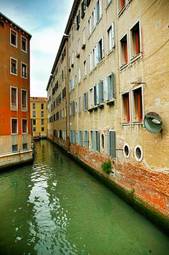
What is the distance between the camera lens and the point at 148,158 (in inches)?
353

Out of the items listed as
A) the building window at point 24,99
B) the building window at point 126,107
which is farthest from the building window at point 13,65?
the building window at point 126,107

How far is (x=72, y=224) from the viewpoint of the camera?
865cm

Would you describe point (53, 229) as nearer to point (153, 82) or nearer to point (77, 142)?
point (153, 82)

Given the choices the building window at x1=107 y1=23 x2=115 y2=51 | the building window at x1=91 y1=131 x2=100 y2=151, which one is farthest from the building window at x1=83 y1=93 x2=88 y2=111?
the building window at x1=107 y1=23 x2=115 y2=51

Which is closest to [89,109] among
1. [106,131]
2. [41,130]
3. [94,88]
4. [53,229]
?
[94,88]

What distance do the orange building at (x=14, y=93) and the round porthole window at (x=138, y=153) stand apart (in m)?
12.4

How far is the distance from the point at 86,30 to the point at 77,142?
375 inches

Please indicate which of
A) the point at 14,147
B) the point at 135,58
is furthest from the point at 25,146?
the point at 135,58

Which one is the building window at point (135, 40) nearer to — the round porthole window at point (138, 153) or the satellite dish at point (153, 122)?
the satellite dish at point (153, 122)

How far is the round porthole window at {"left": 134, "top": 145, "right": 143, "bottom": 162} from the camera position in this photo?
958 cm

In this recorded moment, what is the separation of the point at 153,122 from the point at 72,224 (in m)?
4.24

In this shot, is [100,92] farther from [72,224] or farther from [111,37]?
[72,224]

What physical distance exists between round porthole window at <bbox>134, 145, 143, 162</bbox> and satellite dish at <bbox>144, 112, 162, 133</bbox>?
1536 millimetres

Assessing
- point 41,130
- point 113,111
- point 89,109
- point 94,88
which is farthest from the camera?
point 41,130
